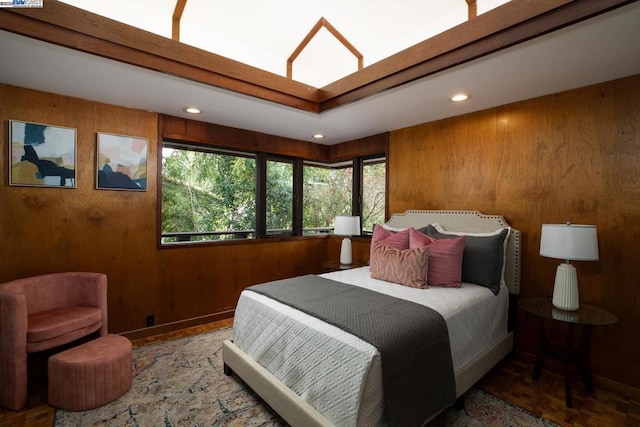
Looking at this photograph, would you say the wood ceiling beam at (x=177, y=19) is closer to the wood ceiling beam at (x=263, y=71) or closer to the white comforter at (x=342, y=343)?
the wood ceiling beam at (x=263, y=71)

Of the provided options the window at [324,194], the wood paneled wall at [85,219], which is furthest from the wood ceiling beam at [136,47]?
the window at [324,194]

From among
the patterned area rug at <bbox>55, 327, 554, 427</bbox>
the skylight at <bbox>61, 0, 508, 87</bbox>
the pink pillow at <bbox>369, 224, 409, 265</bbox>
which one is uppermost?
the skylight at <bbox>61, 0, 508, 87</bbox>

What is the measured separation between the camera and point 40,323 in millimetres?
2051

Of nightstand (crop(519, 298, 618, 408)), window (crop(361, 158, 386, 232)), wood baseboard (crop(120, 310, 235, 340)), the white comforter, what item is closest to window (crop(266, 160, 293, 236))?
window (crop(361, 158, 386, 232))

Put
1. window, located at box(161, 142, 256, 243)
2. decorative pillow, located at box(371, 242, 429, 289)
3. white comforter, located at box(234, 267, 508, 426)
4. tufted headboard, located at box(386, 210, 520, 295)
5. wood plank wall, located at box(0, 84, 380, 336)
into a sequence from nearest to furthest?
white comforter, located at box(234, 267, 508, 426), decorative pillow, located at box(371, 242, 429, 289), wood plank wall, located at box(0, 84, 380, 336), tufted headboard, located at box(386, 210, 520, 295), window, located at box(161, 142, 256, 243)

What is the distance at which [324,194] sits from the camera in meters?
4.62

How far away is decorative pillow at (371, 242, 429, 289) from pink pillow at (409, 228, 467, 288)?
3.7 inches

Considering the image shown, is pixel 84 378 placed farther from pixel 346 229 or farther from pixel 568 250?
pixel 568 250

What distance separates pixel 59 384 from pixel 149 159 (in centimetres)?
200

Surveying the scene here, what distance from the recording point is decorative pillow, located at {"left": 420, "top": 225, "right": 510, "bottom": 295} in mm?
2396

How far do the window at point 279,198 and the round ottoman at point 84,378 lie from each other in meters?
2.30

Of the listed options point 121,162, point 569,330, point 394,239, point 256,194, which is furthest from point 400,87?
point 121,162

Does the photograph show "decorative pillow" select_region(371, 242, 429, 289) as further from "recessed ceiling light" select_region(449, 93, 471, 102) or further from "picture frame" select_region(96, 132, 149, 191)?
"picture frame" select_region(96, 132, 149, 191)

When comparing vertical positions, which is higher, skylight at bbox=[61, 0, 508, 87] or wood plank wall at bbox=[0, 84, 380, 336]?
skylight at bbox=[61, 0, 508, 87]
